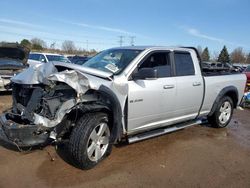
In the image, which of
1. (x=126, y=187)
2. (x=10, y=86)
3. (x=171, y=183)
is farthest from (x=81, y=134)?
(x=10, y=86)

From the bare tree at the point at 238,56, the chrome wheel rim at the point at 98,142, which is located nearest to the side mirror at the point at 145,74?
the chrome wheel rim at the point at 98,142

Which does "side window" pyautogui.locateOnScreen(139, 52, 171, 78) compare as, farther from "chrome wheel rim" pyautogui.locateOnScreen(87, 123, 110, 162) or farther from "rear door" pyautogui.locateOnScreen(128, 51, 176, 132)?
"chrome wheel rim" pyautogui.locateOnScreen(87, 123, 110, 162)

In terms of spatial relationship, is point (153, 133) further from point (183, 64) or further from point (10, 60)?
point (10, 60)

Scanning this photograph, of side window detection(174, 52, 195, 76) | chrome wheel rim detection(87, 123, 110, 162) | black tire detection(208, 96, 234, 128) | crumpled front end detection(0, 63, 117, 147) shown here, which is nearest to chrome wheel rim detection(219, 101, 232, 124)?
black tire detection(208, 96, 234, 128)

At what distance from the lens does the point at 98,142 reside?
424cm

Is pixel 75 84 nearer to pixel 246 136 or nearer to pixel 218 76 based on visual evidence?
pixel 218 76

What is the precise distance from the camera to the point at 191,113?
5930 millimetres

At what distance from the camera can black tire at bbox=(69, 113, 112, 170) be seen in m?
3.87

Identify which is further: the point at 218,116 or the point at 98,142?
the point at 218,116

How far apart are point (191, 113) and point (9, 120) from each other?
3.64m

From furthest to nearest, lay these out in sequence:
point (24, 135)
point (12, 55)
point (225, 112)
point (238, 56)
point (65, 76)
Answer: point (238, 56) < point (12, 55) < point (225, 112) < point (65, 76) < point (24, 135)

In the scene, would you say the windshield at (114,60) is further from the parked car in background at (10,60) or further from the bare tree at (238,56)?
the bare tree at (238,56)

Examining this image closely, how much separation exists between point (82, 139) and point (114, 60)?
1760mm

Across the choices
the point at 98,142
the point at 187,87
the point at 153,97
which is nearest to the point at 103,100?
the point at 98,142
